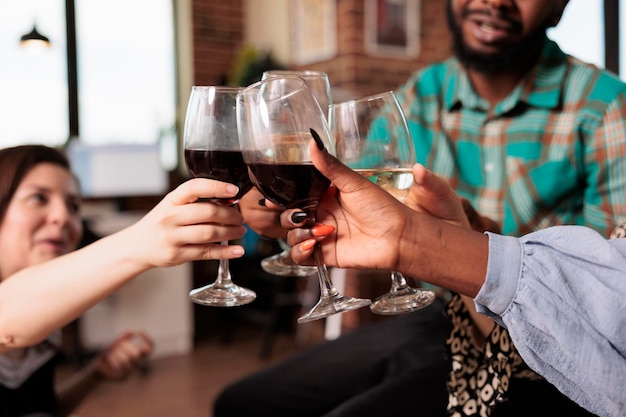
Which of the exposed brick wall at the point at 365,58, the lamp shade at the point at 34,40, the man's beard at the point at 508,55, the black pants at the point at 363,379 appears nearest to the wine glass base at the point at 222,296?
the black pants at the point at 363,379

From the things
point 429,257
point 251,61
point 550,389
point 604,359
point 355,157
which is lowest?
point 550,389

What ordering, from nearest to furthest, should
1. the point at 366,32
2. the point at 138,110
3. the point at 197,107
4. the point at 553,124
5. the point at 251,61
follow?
the point at 197,107 < the point at 553,124 < the point at 366,32 < the point at 251,61 < the point at 138,110

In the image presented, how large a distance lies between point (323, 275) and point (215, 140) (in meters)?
0.23

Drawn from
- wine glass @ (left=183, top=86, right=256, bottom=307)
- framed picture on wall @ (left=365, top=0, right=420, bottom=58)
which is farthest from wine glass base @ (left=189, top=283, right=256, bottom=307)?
framed picture on wall @ (left=365, top=0, right=420, bottom=58)

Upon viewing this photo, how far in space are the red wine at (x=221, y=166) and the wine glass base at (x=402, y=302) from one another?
0.24 m

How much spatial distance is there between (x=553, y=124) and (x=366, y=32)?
2.44 meters

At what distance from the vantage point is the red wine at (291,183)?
70 centimetres


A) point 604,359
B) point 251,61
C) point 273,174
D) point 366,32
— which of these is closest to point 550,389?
point 604,359

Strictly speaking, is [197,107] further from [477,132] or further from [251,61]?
[251,61]

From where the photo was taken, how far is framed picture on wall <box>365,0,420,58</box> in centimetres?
370

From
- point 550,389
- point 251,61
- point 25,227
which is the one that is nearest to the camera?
point 550,389

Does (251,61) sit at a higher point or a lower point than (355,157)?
higher

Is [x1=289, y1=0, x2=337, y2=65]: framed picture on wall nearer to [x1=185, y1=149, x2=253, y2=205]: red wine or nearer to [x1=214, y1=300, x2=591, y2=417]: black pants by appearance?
[x1=214, y1=300, x2=591, y2=417]: black pants

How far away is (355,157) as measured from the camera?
0.85 metres
